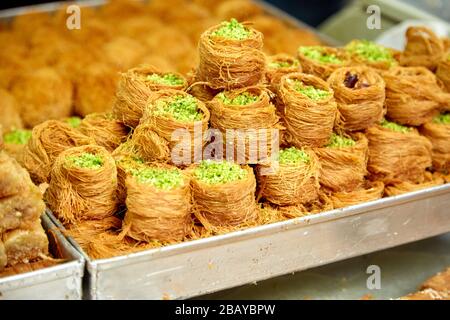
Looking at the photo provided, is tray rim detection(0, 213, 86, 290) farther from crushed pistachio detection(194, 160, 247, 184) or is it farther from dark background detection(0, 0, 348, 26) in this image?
dark background detection(0, 0, 348, 26)

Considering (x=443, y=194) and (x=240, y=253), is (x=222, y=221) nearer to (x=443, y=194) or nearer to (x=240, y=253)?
(x=240, y=253)

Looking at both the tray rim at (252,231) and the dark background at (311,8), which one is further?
the dark background at (311,8)

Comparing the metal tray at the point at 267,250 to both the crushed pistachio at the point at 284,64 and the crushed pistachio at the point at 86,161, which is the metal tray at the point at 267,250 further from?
the crushed pistachio at the point at 284,64

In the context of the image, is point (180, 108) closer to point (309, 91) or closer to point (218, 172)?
point (218, 172)

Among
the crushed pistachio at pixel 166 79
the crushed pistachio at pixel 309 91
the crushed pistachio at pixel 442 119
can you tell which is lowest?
the crushed pistachio at pixel 442 119

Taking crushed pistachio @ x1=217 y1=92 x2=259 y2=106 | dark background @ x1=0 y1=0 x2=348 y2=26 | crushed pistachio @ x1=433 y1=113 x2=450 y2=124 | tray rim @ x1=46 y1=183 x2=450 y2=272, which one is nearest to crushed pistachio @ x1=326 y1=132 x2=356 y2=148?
tray rim @ x1=46 y1=183 x2=450 y2=272

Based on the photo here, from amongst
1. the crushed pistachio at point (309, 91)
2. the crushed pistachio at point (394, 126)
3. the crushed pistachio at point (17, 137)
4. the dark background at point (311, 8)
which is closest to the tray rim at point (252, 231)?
the crushed pistachio at point (394, 126)

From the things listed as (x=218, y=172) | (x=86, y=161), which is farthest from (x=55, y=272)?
(x=218, y=172)
